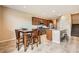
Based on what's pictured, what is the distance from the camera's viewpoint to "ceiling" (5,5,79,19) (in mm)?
2761

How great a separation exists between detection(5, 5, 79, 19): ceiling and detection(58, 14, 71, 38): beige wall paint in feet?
0.40

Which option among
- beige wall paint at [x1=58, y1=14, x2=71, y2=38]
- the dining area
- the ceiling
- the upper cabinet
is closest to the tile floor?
the dining area

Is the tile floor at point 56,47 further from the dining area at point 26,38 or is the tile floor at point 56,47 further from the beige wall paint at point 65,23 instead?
the beige wall paint at point 65,23

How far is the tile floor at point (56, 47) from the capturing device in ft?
9.54

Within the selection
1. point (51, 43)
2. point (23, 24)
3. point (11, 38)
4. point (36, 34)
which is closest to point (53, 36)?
point (51, 43)

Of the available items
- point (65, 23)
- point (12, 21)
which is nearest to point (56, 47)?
point (65, 23)

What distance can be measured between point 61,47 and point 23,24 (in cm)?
135

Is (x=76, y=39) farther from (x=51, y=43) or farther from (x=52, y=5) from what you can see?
(x=52, y=5)

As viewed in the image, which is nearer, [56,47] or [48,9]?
[48,9]

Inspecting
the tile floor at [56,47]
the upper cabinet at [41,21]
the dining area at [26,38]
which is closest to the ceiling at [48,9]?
the upper cabinet at [41,21]

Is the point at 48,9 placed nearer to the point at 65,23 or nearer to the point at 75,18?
the point at 65,23

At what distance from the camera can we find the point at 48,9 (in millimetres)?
2836

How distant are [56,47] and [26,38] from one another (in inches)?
37.9
